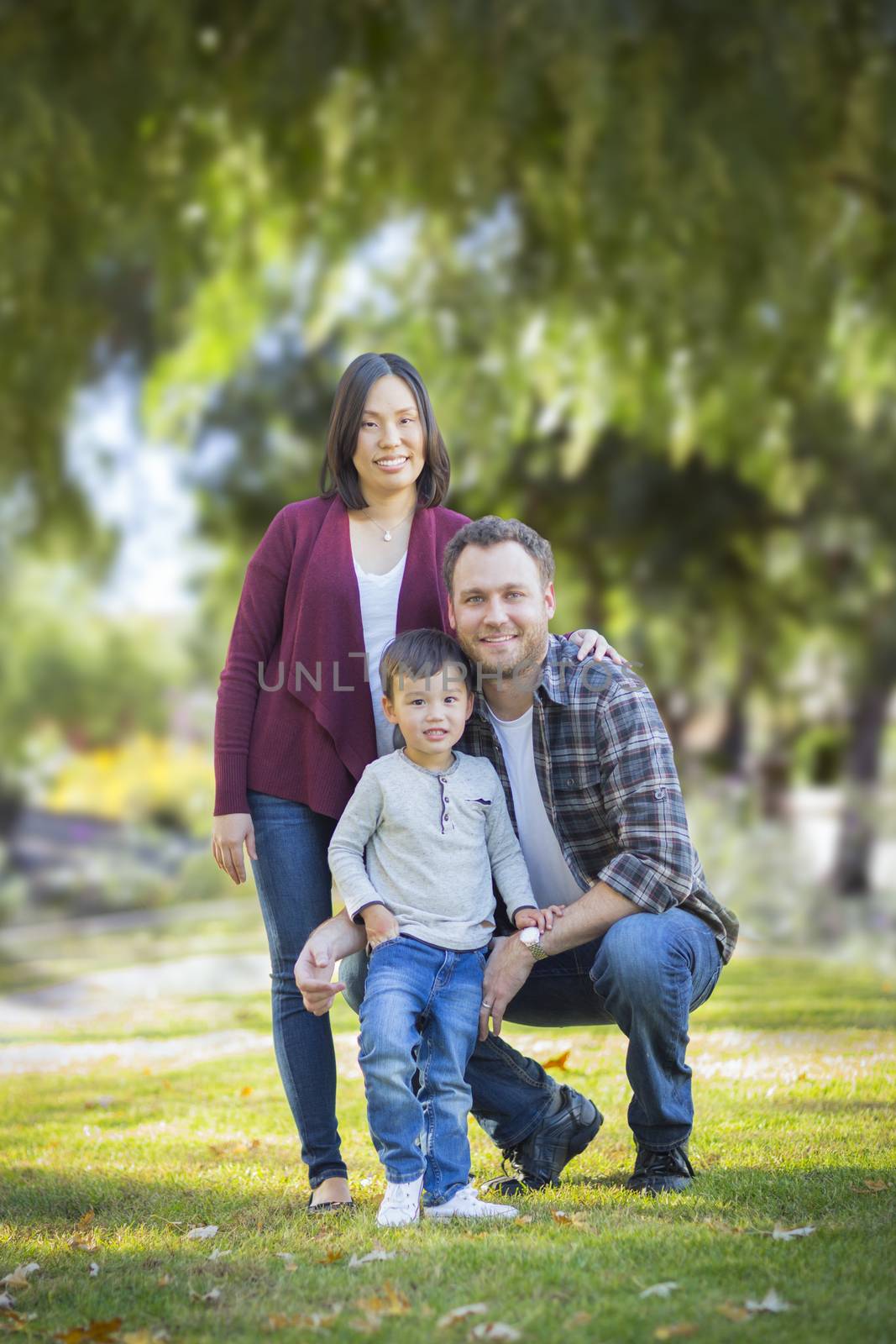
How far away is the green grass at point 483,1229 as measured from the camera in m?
2.02

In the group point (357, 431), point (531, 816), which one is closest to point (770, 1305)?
point (531, 816)

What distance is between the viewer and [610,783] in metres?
2.64

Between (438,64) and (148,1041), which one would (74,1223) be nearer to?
(148,1041)

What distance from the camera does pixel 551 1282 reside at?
211cm

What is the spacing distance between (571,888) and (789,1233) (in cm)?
73

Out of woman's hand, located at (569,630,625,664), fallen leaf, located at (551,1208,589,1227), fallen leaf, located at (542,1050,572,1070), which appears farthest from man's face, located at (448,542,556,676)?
fallen leaf, located at (542,1050,572,1070)

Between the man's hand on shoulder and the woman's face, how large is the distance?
34.2 inches

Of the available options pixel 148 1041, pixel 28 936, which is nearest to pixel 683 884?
pixel 148 1041

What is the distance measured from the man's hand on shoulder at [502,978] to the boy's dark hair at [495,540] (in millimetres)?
643

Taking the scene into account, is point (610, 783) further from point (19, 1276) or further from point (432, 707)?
point (19, 1276)

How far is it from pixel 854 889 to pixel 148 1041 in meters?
5.82

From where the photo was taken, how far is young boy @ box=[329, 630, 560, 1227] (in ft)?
8.13

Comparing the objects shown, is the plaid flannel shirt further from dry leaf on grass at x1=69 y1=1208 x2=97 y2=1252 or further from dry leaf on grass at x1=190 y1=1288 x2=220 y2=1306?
dry leaf on grass at x1=69 y1=1208 x2=97 y2=1252

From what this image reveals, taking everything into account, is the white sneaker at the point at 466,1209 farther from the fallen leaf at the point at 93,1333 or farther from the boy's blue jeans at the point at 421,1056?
the fallen leaf at the point at 93,1333
